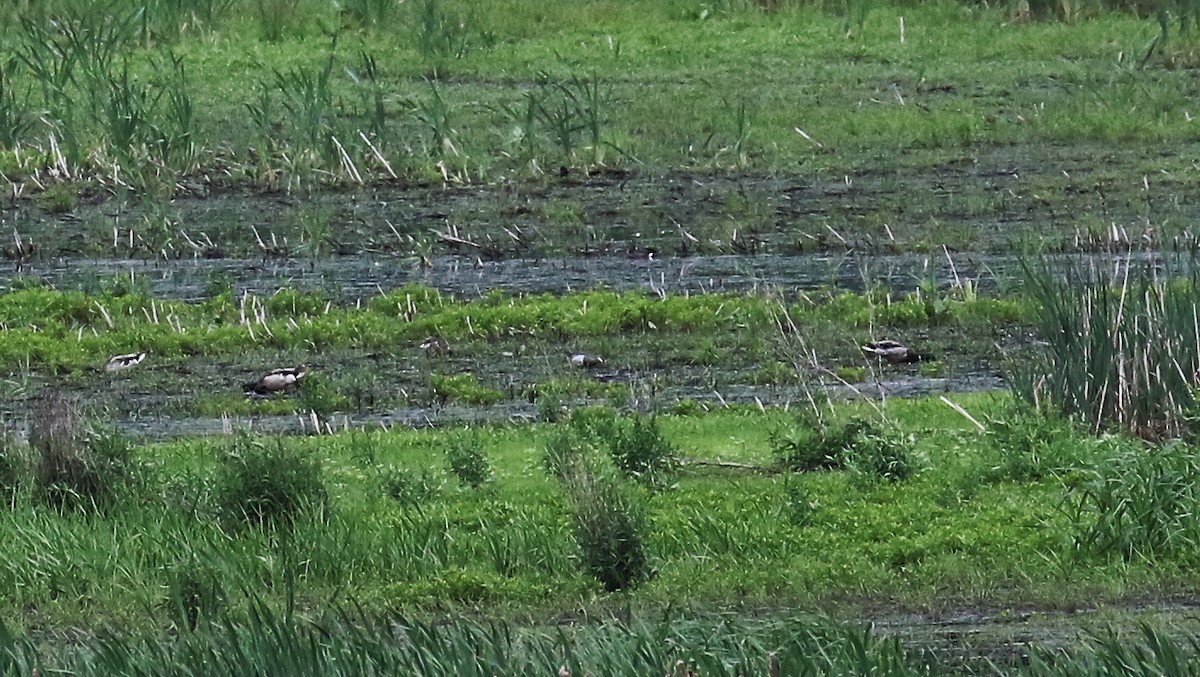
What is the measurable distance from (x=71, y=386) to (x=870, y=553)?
563 cm

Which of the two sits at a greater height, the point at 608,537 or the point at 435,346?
the point at 608,537

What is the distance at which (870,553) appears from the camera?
8523mm

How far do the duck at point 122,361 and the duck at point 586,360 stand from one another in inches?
98.9

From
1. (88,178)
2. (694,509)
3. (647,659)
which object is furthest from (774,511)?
(88,178)

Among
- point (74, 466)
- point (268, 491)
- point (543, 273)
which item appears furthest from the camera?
point (543, 273)

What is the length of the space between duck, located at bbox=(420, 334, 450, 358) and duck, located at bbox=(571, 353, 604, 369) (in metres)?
0.80

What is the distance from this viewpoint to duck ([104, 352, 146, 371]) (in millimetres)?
12680

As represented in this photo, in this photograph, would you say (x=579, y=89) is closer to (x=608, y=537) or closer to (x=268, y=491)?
(x=268, y=491)

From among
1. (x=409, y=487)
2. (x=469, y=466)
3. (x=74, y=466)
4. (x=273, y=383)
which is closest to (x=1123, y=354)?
(x=469, y=466)

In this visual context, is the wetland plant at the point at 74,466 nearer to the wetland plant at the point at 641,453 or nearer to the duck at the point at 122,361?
the wetland plant at the point at 641,453

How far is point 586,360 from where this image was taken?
12508 mm

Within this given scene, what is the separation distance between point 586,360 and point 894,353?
1725 millimetres

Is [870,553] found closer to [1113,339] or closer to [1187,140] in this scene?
[1113,339]

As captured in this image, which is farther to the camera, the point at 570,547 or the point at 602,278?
the point at 602,278
